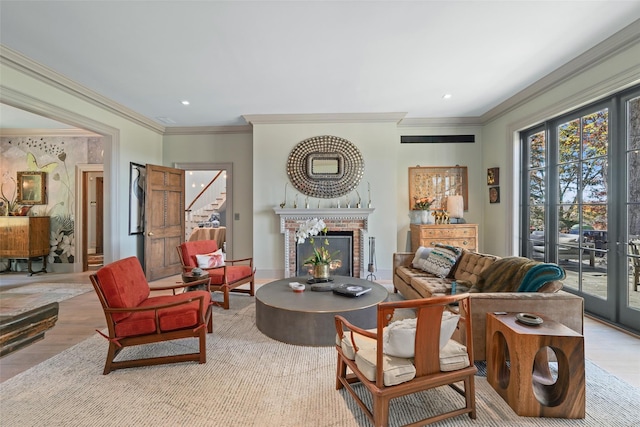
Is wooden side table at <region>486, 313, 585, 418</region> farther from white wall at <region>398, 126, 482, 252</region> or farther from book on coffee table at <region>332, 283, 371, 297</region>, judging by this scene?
white wall at <region>398, 126, 482, 252</region>

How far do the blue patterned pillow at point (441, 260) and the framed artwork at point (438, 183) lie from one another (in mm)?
1828

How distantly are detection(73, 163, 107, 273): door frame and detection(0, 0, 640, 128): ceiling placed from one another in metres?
2.30

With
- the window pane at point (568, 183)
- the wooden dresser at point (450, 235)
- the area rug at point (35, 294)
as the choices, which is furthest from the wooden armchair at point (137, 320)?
the window pane at point (568, 183)

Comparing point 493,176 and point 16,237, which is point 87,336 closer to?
point 16,237

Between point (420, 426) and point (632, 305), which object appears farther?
point (632, 305)

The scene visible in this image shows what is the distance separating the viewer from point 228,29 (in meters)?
2.71

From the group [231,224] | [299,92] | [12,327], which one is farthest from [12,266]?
[12,327]

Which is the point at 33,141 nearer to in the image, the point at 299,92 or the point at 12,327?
the point at 299,92

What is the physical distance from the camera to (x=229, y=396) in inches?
75.7

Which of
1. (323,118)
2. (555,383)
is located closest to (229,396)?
(555,383)

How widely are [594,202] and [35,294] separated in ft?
24.2

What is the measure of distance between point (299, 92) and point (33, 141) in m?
5.64

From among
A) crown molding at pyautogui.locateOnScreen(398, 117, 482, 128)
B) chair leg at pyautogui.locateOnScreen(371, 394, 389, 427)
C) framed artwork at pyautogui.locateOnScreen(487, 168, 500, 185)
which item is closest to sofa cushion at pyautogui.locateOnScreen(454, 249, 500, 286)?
chair leg at pyautogui.locateOnScreen(371, 394, 389, 427)

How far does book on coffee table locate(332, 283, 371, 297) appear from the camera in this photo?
286cm
